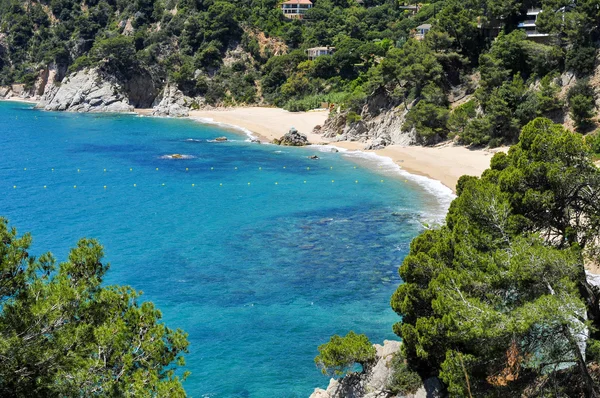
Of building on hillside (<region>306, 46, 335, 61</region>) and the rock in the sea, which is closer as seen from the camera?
the rock in the sea

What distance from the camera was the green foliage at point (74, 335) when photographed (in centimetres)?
981

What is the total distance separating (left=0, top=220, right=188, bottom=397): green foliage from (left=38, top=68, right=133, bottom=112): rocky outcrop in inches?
4092

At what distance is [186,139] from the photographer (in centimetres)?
7581

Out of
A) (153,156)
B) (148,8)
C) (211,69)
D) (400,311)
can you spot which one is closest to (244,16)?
(211,69)

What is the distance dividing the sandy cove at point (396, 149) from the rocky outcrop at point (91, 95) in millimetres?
20512

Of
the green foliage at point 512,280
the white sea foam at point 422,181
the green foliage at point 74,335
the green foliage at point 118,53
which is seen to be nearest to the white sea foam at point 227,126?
the white sea foam at point 422,181

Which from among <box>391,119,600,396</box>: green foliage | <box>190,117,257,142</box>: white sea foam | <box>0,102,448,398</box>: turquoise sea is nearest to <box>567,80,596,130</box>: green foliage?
<box>0,102,448,398</box>: turquoise sea

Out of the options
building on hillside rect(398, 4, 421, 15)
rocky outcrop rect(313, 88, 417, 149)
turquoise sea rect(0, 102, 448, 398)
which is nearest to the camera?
turquoise sea rect(0, 102, 448, 398)

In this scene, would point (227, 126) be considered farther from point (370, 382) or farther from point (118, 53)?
point (370, 382)

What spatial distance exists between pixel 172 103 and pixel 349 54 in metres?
34.8

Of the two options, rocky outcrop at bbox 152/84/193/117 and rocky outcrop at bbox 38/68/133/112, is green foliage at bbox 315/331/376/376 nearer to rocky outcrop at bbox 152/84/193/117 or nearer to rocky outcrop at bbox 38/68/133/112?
rocky outcrop at bbox 152/84/193/117

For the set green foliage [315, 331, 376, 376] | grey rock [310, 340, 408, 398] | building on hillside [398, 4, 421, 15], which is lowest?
grey rock [310, 340, 408, 398]

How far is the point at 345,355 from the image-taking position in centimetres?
1708

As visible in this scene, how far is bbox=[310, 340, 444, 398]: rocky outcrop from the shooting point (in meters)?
16.6
